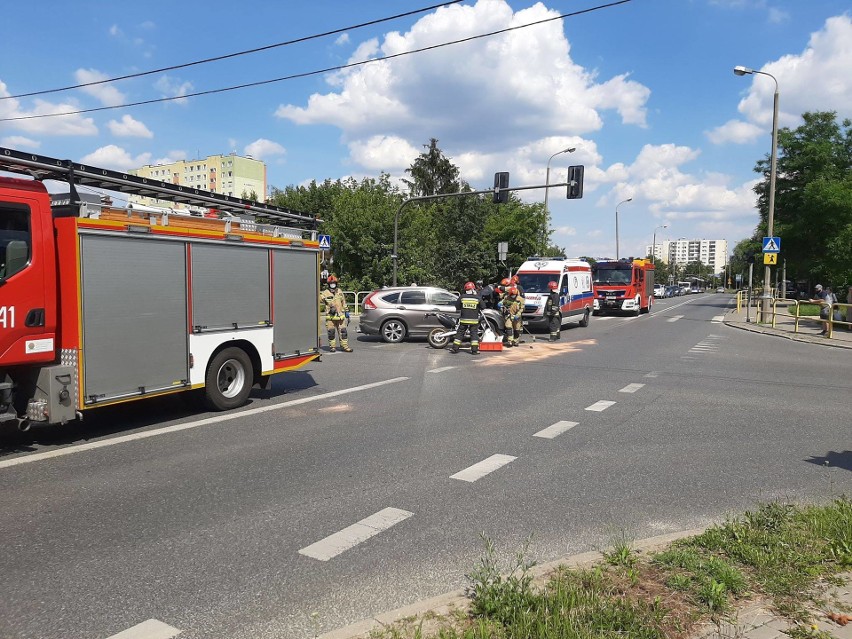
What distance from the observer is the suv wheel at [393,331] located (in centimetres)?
1755

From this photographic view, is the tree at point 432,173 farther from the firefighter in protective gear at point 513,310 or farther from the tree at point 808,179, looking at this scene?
the firefighter in protective gear at point 513,310

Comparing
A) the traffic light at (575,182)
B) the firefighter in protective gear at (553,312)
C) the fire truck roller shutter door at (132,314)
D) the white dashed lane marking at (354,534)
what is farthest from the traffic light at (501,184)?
the white dashed lane marking at (354,534)

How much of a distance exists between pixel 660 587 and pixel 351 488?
2.72 meters

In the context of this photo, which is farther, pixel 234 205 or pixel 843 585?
pixel 234 205

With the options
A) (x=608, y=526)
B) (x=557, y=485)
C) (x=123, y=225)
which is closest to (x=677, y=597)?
(x=608, y=526)

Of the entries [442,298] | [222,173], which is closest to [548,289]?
[442,298]

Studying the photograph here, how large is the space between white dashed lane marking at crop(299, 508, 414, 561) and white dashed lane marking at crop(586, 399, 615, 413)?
4.67 meters

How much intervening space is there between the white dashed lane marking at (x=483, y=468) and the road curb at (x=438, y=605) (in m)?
1.83

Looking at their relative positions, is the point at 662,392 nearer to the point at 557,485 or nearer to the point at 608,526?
the point at 557,485

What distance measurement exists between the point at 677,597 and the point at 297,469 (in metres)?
3.63

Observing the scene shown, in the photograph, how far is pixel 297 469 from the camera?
599 centimetres

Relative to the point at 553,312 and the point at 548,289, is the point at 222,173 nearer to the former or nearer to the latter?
the point at 548,289

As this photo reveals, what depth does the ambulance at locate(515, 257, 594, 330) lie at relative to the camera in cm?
2095

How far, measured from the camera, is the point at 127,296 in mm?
7105
